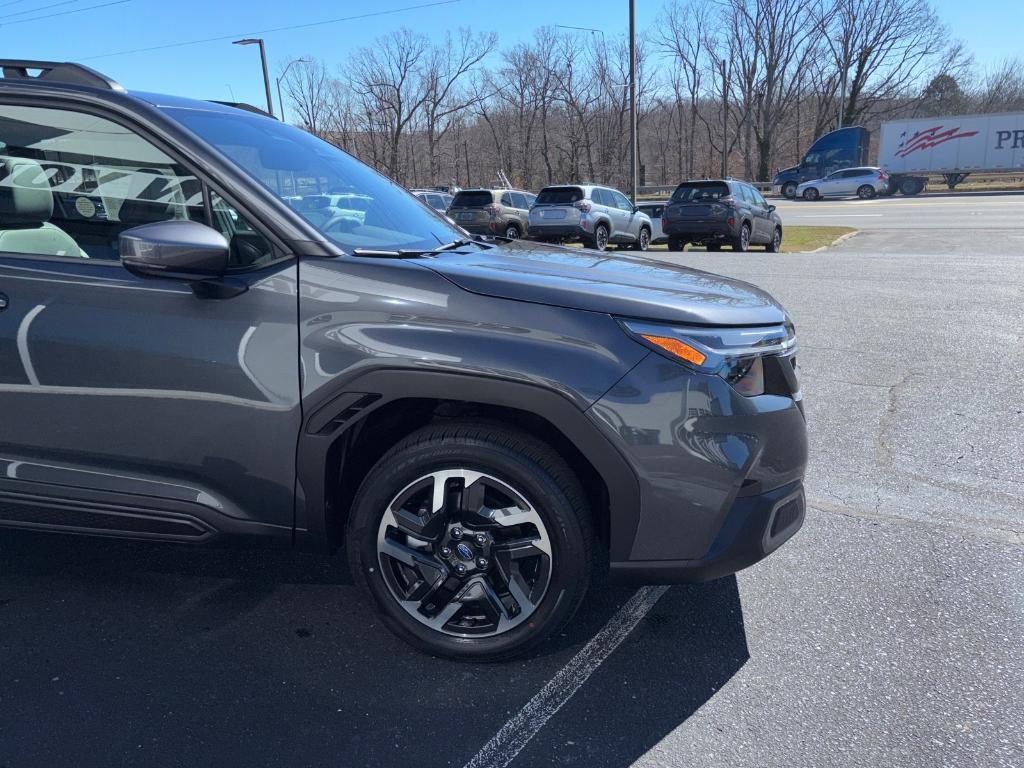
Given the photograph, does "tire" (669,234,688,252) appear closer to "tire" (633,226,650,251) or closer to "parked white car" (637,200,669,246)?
"tire" (633,226,650,251)

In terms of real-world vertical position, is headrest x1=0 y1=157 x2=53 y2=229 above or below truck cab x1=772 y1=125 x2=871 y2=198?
below

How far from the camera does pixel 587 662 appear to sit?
264cm

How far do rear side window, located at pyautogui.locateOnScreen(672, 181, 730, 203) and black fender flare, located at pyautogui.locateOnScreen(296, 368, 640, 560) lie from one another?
1610cm

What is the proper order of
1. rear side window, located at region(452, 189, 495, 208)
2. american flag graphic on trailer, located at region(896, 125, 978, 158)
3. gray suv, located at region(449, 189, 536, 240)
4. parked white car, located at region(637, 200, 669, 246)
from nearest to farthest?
gray suv, located at region(449, 189, 536, 240)
rear side window, located at region(452, 189, 495, 208)
parked white car, located at region(637, 200, 669, 246)
american flag graphic on trailer, located at region(896, 125, 978, 158)

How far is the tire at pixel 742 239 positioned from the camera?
17312 mm

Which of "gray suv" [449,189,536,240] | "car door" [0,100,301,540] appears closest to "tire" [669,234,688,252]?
"gray suv" [449,189,536,240]

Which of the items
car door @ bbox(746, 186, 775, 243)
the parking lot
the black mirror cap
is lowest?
the parking lot

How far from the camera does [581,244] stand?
1981 cm

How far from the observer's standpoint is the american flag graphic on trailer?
1517 inches

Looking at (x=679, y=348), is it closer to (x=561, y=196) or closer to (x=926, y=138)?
(x=561, y=196)

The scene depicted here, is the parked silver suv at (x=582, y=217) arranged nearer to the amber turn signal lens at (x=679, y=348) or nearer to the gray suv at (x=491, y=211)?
the gray suv at (x=491, y=211)

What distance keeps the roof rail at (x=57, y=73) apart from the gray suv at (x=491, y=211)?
57.7ft

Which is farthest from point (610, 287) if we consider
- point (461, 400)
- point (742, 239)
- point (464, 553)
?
point (742, 239)

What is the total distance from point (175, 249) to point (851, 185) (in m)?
43.6
